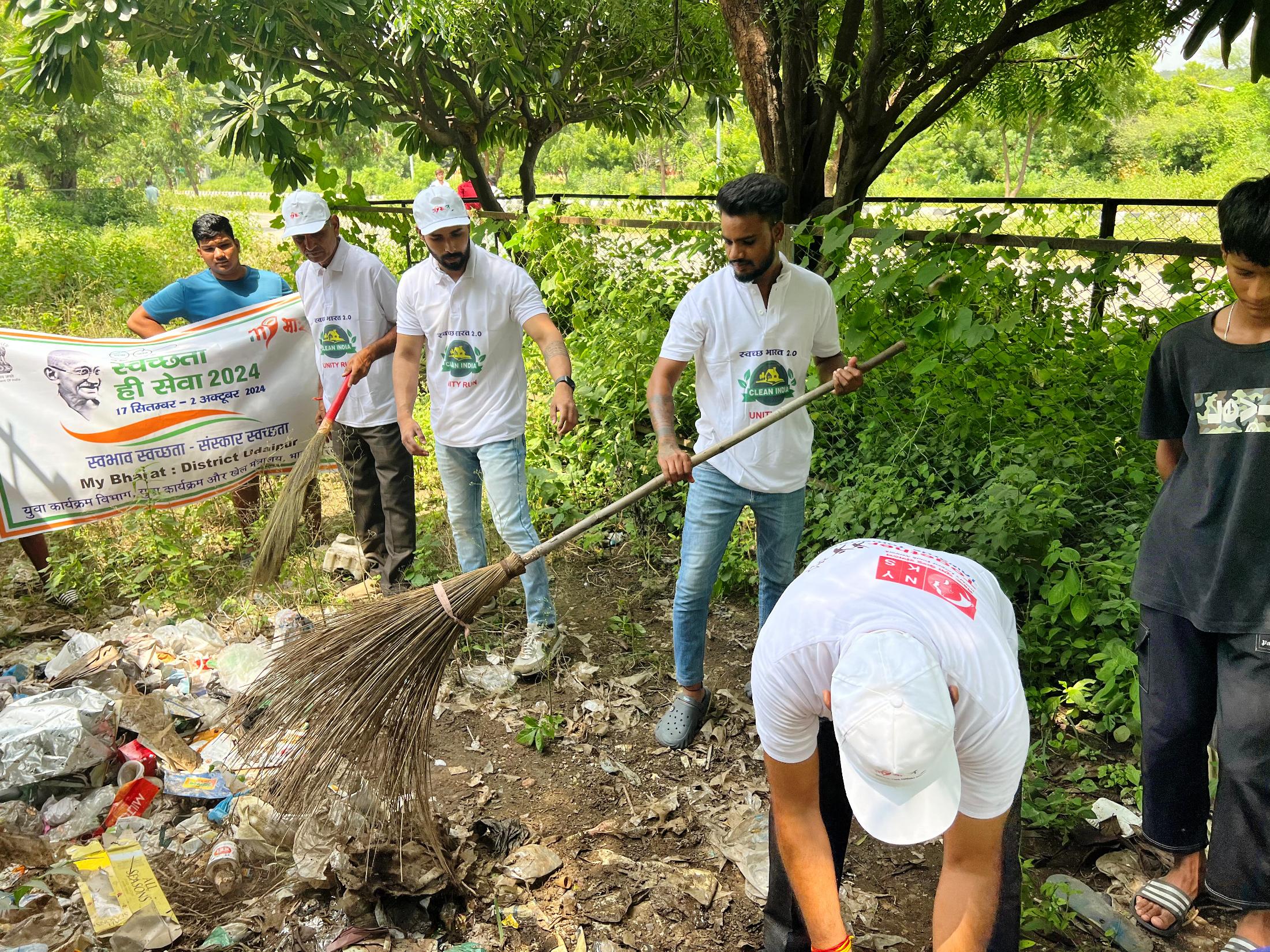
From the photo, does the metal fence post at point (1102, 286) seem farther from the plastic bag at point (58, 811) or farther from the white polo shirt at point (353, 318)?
the plastic bag at point (58, 811)

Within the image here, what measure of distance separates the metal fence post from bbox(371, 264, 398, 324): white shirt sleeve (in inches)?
127

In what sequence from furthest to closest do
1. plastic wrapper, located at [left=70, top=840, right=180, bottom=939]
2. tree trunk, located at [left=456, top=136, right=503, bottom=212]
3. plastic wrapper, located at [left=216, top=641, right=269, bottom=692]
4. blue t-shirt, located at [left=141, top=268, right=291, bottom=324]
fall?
1. tree trunk, located at [left=456, top=136, right=503, bottom=212]
2. blue t-shirt, located at [left=141, top=268, right=291, bottom=324]
3. plastic wrapper, located at [left=216, top=641, right=269, bottom=692]
4. plastic wrapper, located at [left=70, top=840, right=180, bottom=939]

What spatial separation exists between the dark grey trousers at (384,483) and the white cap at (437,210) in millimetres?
1126

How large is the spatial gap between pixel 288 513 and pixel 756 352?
7.57ft

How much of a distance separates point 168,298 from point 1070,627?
450cm

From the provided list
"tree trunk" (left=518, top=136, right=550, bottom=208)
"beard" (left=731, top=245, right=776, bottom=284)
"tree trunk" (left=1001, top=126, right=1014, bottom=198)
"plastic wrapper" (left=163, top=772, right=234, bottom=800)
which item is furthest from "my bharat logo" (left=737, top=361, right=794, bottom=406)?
"tree trunk" (left=1001, top=126, right=1014, bottom=198)

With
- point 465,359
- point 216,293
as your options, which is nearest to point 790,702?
point 465,359

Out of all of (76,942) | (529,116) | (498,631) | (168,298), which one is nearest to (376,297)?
(168,298)

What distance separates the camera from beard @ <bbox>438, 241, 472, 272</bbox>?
138 inches

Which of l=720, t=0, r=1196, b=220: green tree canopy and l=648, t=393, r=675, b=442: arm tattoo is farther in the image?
l=720, t=0, r=1196, b=220: green tree canopy

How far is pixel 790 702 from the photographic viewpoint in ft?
5.73

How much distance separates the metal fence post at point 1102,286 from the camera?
415 cm

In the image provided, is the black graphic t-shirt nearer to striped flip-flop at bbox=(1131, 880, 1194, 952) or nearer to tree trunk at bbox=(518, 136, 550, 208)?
striped flip-flop at bbox=(1131, 880, 1194, 952)

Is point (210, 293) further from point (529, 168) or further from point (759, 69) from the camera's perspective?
point (529, 168)
